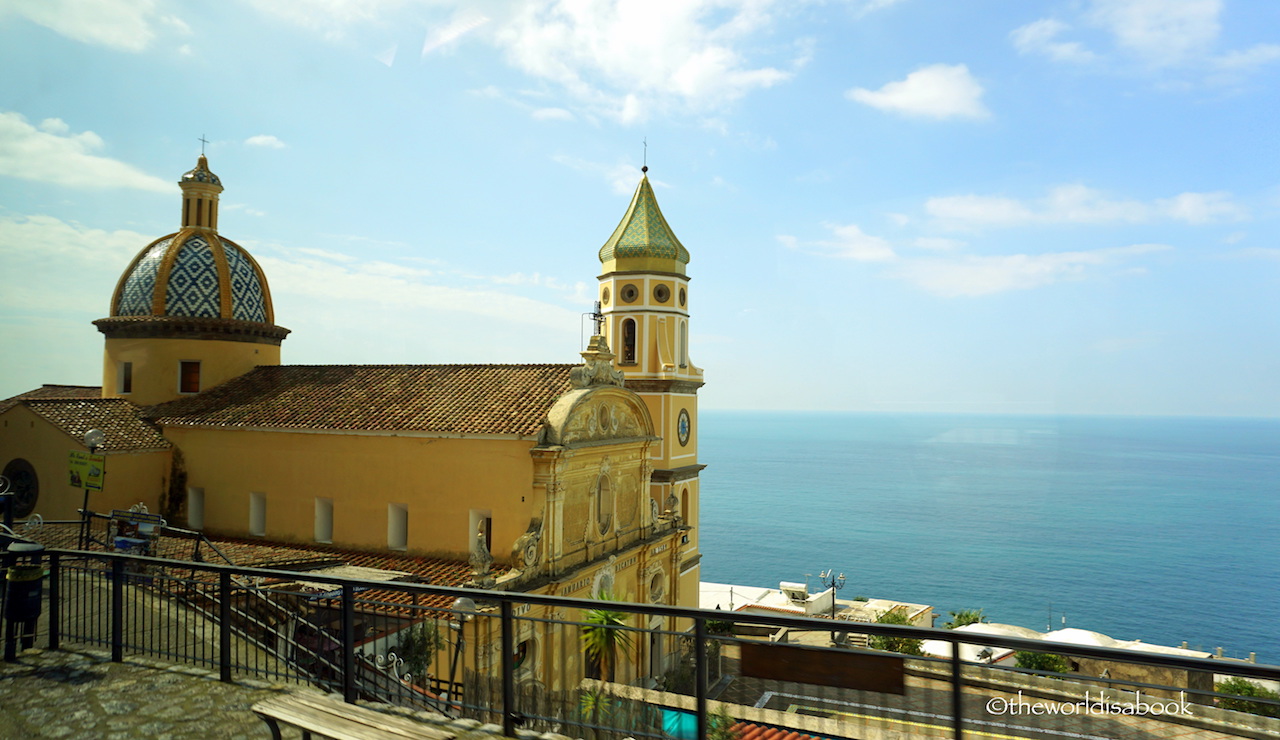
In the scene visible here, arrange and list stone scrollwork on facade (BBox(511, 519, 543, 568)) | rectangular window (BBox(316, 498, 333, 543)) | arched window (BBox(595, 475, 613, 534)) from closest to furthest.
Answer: stone scrollwork on facade (BBox(511, 519, 543, 568)) < arched window (BBox(595, 475, 613, 534)) < rectangular window (BBox(316, 498, 333, 543))

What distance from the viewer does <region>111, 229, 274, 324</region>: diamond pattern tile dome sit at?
24328 millimetres

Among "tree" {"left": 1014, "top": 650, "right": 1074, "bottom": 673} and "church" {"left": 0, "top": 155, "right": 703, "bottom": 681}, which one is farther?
"tree" {"left": 1014, "top": 650, "right": 1074, "bottom": 673}

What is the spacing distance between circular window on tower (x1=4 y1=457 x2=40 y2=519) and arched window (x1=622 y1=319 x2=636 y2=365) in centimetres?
2028

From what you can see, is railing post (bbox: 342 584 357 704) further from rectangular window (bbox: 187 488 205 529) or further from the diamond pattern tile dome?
the diamond pattern tile dome

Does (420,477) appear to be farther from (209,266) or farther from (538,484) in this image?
(209,266)

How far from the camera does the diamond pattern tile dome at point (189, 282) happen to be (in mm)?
24328

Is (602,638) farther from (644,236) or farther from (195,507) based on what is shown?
(644,236)

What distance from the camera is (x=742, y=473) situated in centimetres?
18250

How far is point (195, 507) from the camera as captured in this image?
70.6 feet

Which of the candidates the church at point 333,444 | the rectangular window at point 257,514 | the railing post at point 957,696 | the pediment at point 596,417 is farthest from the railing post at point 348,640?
the rectangular window at point 257,514

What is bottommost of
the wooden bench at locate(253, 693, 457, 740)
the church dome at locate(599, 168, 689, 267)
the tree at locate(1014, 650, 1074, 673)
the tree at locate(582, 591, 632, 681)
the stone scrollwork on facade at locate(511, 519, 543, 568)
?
the tree at locate(1014, 650, 1074, 673)

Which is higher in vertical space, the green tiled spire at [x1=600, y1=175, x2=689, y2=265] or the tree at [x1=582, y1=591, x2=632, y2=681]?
the green tiled spire at [x1=600, y1=175, x2=689, y2=265]

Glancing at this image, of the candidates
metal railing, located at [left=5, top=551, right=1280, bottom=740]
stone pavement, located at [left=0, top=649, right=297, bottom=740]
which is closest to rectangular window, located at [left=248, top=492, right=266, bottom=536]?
metal railing, located at [left=5, top=551, right=1280, bottom=740]

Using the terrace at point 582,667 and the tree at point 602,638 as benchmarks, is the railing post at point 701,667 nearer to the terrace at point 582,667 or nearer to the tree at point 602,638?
the terrace at point 582,667
